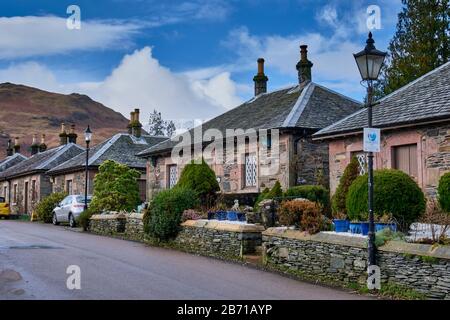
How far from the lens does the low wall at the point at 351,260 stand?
8617mm

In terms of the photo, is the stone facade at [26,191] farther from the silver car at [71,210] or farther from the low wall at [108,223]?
the low wall at [108,223]

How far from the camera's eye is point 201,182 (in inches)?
764

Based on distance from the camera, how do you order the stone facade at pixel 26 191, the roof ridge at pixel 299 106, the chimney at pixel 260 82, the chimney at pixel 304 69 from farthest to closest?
the stone facade at pixel 26 191, the chimney at pixel 260 82, the chimney at pixel 304 69, the roof ridge at pixel 299 106

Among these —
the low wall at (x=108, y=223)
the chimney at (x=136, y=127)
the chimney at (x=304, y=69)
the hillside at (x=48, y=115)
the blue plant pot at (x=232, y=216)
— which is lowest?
the low wall at (x=108, y=223)

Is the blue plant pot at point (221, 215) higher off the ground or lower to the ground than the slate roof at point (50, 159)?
lower

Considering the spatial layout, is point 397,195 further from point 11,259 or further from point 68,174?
point 68,174

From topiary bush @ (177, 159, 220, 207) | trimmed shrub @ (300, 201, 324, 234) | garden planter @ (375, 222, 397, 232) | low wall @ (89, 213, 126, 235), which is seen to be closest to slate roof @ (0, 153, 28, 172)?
low wall @ (89, 213, 126, 235)

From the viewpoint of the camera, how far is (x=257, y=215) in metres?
15.3

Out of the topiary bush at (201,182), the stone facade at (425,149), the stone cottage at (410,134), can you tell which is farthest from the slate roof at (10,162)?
the stone facade at (425,149)

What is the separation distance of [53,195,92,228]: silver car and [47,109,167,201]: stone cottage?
5.81 meters

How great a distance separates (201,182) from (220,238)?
509cm

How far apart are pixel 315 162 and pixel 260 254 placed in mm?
8235

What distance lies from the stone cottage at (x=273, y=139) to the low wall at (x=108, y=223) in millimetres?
4652

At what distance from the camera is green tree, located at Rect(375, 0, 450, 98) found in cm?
2972
